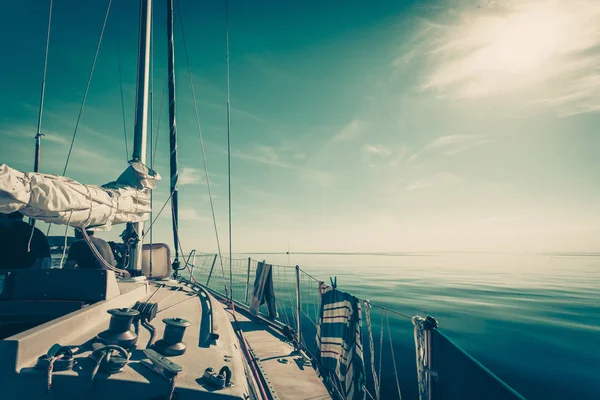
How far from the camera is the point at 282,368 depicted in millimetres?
5559

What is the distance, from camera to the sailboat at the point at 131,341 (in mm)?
1806

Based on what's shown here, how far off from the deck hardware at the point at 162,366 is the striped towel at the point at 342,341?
3396mm

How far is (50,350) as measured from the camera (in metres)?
1.95

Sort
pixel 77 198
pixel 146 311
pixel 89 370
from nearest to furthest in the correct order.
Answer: pixel 89 370
pixel 146 311
pixel 77 198

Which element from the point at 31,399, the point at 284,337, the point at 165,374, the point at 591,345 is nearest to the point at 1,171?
the point at 31,399

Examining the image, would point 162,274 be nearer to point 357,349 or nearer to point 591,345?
point 357,349

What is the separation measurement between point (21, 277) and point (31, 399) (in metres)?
1.94

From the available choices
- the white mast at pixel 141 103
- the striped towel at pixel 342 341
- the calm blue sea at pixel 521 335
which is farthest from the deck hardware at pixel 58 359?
the calm blue sea at pixel 521 335

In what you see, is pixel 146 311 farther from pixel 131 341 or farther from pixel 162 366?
pixel 162 366

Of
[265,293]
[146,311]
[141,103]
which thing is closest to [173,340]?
[146,311]

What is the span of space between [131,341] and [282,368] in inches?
160

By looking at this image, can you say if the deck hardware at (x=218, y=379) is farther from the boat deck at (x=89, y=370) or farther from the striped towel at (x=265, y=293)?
the striped towel at (x=265, y=293)

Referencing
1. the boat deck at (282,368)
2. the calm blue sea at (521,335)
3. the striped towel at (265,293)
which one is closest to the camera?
the boat deck at (282,368)

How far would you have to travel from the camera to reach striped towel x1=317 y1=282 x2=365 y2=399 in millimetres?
4680
